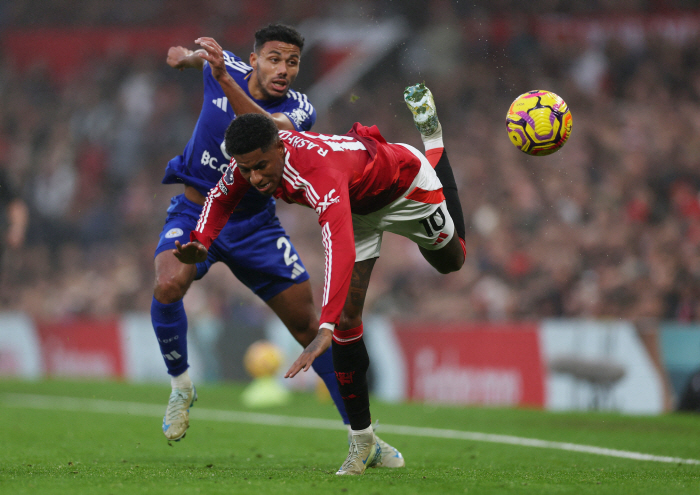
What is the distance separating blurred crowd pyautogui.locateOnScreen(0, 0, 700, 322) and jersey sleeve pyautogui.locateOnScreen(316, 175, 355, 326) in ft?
23.7

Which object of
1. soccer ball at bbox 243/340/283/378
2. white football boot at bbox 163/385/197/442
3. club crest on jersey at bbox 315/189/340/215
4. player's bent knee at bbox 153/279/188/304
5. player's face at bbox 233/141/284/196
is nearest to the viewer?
club crest on jersey at bbox 315/189/340/215

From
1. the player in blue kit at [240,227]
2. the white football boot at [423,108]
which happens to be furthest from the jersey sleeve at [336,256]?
the white football boot at [423,108]

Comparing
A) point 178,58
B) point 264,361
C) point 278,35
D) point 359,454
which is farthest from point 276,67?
point 264,361

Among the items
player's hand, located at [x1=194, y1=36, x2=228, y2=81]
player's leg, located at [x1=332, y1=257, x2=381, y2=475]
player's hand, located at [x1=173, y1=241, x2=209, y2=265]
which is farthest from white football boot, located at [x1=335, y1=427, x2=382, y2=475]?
player's hand, located at [x1=194, y1=36, x2=228, y2=81]

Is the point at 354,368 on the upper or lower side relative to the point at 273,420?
upper

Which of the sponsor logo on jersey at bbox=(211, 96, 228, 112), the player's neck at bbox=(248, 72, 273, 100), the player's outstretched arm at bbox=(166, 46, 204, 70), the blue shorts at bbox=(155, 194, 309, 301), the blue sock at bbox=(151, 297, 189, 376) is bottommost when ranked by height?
the blue sock at bbox=(151, 297, 189, 376)

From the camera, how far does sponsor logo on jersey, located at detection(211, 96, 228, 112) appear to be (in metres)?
5.75

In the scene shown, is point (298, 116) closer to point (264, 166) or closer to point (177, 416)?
point (264, 166)

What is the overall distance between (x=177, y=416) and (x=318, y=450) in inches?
51.6

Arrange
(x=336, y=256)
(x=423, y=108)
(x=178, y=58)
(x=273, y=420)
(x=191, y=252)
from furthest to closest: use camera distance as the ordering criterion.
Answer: (x=273, y=420) < (x=423, y=108) < (x=178, y=58) < (x=191, y=252) < (x=336, y=256)

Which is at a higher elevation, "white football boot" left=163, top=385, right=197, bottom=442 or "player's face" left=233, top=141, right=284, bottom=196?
"player's face" left=233, top=141, right=284, bottom=196

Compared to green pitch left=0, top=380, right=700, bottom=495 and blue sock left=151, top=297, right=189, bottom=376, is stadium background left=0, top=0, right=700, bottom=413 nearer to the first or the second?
green pitch left=0, top=380, right=700, bottom=495

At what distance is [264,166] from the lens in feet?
14.3

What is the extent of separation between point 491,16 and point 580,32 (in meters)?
1.78
